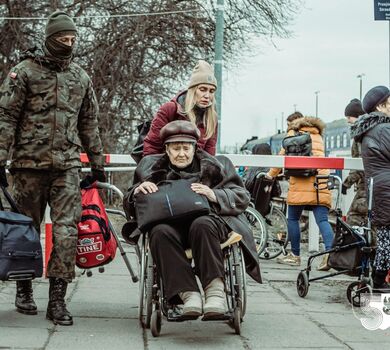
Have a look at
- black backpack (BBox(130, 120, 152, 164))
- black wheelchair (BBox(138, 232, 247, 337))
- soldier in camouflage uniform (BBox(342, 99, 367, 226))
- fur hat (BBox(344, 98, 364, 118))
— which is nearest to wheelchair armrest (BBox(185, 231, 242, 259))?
black wheelchair (BBox(138, 232, 247, 337))

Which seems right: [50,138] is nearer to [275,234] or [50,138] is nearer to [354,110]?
[354,110]

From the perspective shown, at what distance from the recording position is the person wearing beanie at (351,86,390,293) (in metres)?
6.02

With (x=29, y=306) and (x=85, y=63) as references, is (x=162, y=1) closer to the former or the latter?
(x=85, y=63)

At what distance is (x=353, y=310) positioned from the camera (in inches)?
235

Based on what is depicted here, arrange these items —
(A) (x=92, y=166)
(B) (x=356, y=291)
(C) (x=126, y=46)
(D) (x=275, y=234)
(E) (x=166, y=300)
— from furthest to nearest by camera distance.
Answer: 1. (C) (x=126, y=46)
2. (D) (x=275, y=234)
3. (B) (x=356, y=291)
4. (A) (x=92, y=166)
5. (E) (x=166, y=300)

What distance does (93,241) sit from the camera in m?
5.48

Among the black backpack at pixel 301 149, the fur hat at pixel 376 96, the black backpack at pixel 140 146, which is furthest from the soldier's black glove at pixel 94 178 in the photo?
the black backpack at pixel 301 149

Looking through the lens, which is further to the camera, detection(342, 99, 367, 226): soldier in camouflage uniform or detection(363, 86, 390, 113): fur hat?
detection(342, 99, 367, 226): soldier in camouflage uniform

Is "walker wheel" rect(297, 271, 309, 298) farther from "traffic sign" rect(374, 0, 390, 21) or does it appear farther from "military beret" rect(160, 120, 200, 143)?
"traffic sign" rect(374, 0, 390, 21)

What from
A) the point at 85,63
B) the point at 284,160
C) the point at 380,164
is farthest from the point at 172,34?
the point at 380,164

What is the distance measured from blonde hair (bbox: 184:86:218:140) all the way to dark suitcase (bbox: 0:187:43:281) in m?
1.23

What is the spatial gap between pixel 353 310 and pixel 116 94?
1604 cm

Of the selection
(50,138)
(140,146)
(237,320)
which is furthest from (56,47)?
(237,320)

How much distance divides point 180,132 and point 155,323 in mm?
1154
